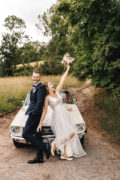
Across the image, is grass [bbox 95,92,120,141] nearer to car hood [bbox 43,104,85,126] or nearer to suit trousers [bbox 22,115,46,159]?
car hood [bbox 43,104,85,126]

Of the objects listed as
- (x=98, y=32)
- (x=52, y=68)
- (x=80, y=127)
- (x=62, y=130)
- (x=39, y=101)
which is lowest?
(x=80, y=127)

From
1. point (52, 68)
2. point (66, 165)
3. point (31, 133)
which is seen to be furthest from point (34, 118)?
point (52, 68)

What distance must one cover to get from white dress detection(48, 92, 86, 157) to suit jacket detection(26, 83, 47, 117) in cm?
35

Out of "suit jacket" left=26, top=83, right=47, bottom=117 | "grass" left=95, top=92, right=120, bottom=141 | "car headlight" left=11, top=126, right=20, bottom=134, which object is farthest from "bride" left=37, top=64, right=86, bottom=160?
"grass" left=95, top=92, right=120, bottom=141

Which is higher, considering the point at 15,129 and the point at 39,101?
the point at 39,101

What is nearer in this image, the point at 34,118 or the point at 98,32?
the point at 34,118

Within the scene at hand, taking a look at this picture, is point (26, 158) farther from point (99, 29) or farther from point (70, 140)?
point (99, 29)

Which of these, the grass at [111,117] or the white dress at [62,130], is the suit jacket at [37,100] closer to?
the white dress at [62,130]

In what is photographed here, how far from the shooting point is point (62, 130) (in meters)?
3.92

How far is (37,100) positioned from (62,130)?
3.08ft

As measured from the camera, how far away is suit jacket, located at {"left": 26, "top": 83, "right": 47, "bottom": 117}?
3.63 metres

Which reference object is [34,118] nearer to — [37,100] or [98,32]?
[37,100]

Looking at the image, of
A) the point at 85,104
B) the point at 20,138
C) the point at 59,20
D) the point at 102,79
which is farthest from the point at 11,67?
the point at 20,138

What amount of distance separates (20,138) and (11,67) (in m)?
28.4
